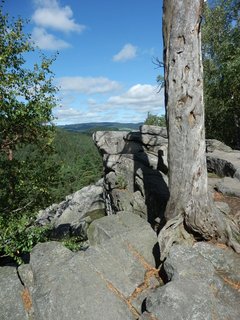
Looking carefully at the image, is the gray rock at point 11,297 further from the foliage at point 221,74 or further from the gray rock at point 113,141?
the foliage at point 221,74

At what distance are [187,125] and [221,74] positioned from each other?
80.8 ft

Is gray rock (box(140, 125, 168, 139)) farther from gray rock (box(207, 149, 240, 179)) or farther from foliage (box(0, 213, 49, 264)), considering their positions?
foliage (box(0, 213, 49, 264))

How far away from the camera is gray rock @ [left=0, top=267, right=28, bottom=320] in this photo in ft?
22.5

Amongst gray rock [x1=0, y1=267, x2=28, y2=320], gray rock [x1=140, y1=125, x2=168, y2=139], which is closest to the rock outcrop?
gray rock [x1=0, y1=267, x2=28, y2=320]

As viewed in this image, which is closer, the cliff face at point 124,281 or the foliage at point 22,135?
the cliff face at point 124,281

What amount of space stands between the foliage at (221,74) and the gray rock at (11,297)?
24542mm

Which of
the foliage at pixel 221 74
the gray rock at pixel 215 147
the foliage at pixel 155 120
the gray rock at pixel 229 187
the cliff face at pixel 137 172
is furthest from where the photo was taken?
the foliage at pixel 155 120

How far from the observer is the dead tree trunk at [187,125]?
8.97m

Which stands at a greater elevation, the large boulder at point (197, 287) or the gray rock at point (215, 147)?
the gray rock at point (215, 147)

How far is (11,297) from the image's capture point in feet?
23.5

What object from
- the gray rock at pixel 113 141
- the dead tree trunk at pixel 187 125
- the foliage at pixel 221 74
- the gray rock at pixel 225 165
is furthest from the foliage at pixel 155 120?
the dead tree trunk at pixel 187 125

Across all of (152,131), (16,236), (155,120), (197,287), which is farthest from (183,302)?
(155,120)

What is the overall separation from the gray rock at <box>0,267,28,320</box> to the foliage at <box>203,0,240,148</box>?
24542mm

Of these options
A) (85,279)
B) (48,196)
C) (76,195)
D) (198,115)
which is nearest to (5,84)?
(48,196)
